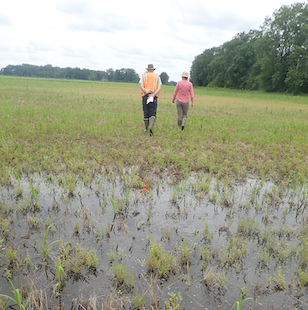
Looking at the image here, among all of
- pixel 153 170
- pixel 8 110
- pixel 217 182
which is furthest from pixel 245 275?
pixel 8 110

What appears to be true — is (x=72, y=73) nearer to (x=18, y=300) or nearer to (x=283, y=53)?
(x=283, y=53)

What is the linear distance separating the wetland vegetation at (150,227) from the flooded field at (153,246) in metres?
0.01

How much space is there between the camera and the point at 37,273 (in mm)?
2713

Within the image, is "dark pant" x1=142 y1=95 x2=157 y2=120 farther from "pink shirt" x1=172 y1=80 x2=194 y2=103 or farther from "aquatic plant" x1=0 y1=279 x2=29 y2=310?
"aquatic plant" x1=0 y1=279 x2=29 y2=310

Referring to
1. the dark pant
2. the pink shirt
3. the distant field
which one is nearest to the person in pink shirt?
the pink shirt

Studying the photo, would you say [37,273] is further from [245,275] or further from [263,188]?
[263,188]

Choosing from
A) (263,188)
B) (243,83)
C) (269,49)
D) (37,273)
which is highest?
(269,49)

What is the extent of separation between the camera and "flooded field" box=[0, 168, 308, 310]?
2527mm

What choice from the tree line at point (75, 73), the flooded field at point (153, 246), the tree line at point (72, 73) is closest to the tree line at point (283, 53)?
the flooded field at point (153, 246)

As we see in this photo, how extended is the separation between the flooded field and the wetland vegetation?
13mm

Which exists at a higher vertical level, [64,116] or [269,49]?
[269,49]

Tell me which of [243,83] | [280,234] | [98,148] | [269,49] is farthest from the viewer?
[243,83]

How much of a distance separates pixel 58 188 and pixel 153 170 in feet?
6.67

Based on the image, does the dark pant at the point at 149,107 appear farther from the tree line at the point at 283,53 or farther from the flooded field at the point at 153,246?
the tree line at the point at 283,53
